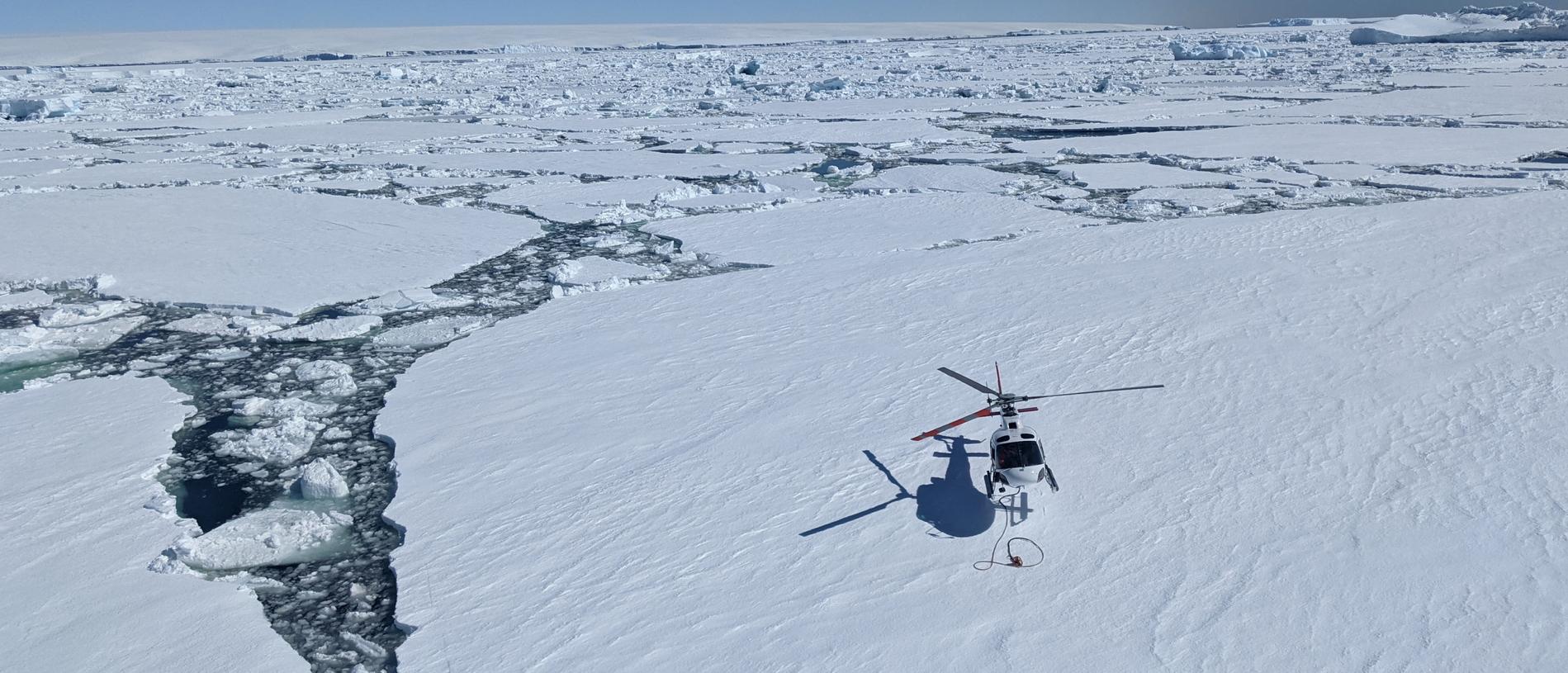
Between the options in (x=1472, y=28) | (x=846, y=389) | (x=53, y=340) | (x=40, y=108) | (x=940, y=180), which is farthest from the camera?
(x=1472, y=28)

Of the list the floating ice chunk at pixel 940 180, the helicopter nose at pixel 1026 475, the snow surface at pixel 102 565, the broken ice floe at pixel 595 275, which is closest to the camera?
the snow surface at pixel 102 565

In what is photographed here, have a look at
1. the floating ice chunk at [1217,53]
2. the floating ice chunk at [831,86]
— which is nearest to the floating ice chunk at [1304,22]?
the floating ice chunk at [1217,53]

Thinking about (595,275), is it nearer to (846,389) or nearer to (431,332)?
(431,332)

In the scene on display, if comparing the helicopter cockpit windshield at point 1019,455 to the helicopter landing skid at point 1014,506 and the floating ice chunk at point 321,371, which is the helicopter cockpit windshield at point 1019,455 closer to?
the helicopter landing skid at point 1014,506

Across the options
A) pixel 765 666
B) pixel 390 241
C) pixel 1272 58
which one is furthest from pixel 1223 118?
pixel 1272 58

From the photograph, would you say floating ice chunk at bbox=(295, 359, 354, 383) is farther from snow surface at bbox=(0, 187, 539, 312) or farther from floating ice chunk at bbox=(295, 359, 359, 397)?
snow surface at bbox=(0, 187, 539, 312)

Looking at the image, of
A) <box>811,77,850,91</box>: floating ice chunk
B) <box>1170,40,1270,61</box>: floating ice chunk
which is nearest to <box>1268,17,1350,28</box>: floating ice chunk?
<box>1170,40,1270,61</box>: floating ice chunk

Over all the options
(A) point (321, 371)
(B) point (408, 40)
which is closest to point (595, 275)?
(A) point (321, 371)
